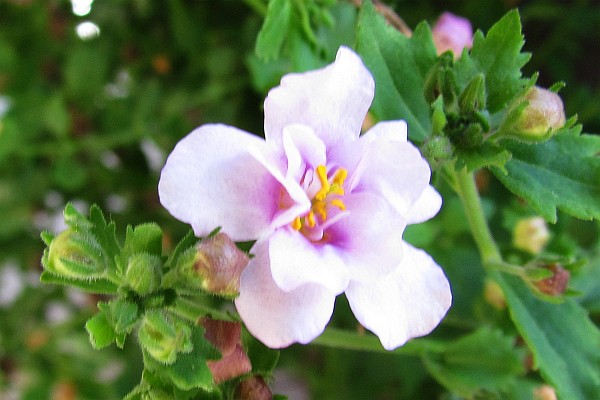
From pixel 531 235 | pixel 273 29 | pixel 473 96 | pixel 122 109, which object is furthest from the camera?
pixel 122 109

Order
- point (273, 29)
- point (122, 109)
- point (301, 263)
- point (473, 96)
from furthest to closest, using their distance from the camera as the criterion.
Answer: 1. point (122, 109)
2. point (273, 29)
3. point (473, 96)
4. point (301, 263)

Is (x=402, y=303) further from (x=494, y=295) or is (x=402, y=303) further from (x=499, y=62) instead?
(x=494, y=295)

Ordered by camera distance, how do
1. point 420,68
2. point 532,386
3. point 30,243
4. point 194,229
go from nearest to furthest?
point 194,229 < point 420,68 < point 532,386 < point 30,243

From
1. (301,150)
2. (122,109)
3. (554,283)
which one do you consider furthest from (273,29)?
(122,109)

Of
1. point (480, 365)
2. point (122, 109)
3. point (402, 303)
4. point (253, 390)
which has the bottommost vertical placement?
point (122, 109)

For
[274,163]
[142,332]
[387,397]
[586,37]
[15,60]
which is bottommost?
[387,397]

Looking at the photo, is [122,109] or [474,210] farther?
[122,109]

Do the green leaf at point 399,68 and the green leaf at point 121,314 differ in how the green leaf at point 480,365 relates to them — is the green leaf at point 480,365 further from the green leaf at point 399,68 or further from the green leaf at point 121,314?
the green leaf at point 121,314

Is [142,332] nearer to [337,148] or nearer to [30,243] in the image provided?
[337,148]

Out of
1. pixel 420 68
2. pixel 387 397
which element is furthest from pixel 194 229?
pixel 387 397
